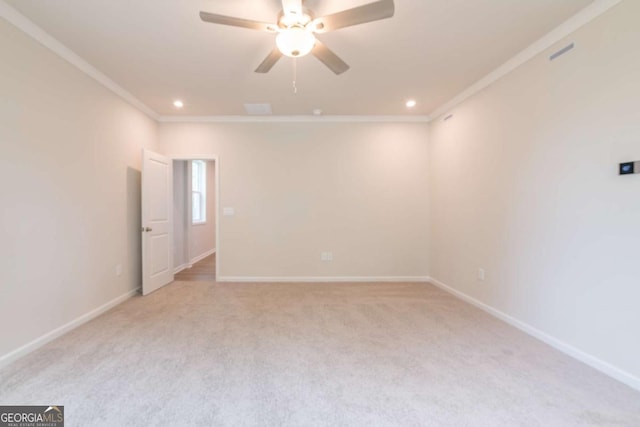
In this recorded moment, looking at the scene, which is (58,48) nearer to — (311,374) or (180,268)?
(311,374)

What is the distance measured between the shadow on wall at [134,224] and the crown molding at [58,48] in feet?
3.13

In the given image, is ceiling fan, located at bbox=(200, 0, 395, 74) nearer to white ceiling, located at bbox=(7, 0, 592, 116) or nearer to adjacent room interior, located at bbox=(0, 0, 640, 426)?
adjacent room interior, located at bbox=(0, 0, 640, 426)

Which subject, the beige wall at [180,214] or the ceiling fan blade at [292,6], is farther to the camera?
the beige wall at [180,214]

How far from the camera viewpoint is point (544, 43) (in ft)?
8.62

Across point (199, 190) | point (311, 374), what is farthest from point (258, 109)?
point (199, 190)

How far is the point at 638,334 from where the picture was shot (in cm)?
194

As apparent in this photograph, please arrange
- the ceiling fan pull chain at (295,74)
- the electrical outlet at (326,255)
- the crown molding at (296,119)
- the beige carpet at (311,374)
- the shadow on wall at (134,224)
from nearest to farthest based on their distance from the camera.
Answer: the beige carpet at (311,374) → the ceiling fan pull chain at (295,74) → the shadow on wall at (134,224) → the crown molding at (296,119) → the electrical outlet at (326,255)

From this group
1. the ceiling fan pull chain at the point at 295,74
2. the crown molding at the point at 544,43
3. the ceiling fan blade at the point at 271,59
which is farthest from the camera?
the ceiling fan pull chain at the point at 295,74

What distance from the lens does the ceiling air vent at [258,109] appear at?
14.0 ft

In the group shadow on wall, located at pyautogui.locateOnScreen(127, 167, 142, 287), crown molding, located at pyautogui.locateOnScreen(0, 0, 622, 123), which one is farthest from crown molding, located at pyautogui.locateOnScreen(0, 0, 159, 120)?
shadow on wall, located at pyautogui.locateOnScreen(127, 167, 142, 287)

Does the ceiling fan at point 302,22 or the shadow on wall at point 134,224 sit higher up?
the ceiling fan at point 302,22

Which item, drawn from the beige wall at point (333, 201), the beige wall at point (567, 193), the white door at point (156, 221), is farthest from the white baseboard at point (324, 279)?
the beige wall at point (567, 193)

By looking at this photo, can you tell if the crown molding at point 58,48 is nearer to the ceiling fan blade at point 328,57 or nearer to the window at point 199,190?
the ceiling fan blade at point 328,57

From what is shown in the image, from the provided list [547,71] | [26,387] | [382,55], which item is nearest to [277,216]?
[382,55]
